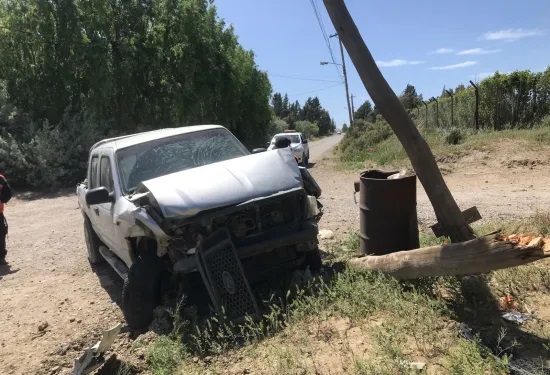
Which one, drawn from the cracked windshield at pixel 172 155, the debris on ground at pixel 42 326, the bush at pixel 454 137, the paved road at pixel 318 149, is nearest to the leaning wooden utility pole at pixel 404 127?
the cracked windshield at pixel 172 155

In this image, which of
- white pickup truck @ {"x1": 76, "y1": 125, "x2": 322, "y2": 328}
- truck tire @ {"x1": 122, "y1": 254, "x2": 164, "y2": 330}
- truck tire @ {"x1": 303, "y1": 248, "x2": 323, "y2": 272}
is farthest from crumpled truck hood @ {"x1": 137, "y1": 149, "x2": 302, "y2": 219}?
truck tire @ {"x1": 303, "y1": 248, "x2": 323, "y2": 272}

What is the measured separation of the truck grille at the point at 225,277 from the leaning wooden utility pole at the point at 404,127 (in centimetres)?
190

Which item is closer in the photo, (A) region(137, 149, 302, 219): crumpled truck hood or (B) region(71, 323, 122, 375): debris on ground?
(B) region(71, 323, 122, 375): debris on ground

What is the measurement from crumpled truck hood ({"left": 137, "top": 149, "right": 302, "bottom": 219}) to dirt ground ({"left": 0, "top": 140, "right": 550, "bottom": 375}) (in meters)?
1.40

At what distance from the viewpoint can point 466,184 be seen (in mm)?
12320

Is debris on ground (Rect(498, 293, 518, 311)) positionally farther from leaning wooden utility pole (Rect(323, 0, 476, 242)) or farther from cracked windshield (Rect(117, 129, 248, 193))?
cracked windshield (Rect(117, 129, 248, 193))

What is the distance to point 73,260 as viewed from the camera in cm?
779

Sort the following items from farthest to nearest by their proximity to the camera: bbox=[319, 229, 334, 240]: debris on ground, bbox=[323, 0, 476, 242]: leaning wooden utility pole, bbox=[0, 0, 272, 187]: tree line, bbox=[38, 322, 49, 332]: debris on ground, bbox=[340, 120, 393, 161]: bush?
bbox=[340, 120, 393, 161]: bush, bbox=[0, 0, 272, 187]: tree line, bbox=[319, 229, 334, 240]: debris on ground, bbox=[38, 322, 49, 332]: debris on ground, bbox=[323, 0, 476, 242]: leaning wooden utility pole

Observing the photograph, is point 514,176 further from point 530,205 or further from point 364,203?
point 364,203

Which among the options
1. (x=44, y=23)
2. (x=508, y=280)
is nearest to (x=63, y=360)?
(x=508, y=280)

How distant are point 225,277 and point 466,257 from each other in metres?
2.08

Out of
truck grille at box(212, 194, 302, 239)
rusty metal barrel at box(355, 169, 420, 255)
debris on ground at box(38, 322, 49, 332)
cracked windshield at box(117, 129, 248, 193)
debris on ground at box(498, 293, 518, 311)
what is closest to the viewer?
debris on ground at box(498, 293, 518, 311)

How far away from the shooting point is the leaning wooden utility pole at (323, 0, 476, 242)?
451 centimetres

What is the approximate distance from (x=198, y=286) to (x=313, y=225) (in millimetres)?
1333
